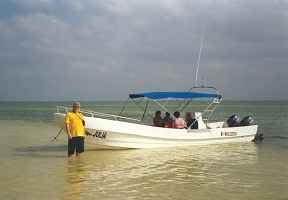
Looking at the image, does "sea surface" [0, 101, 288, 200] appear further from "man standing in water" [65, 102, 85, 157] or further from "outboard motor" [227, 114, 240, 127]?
"outboard motor" [227, 114, 240, 127]

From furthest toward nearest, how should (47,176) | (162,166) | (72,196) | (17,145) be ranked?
(17,145) < (162,166) < (47,176) < (72,196)

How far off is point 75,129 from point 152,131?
418cm

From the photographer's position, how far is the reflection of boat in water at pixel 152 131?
17.2 m

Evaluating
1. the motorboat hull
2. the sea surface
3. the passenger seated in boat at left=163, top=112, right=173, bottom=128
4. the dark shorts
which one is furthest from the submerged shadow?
the passenger seated in boat at left=163, top=112, right=173, bottom=128

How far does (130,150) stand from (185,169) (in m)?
4.78

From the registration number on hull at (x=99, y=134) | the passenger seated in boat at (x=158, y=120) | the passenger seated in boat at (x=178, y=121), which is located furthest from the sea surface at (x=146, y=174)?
the passenger seated in boat at (x=158, y=120)

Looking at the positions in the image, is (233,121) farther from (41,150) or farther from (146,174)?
(146,174)

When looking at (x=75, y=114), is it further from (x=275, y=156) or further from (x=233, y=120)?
(x=233, y=120)

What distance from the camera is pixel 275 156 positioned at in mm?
18031

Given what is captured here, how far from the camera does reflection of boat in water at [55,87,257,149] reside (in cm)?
1718

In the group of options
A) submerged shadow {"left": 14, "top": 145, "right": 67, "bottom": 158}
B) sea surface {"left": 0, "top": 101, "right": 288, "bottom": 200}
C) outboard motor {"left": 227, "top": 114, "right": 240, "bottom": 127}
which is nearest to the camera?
sea surface {"left": 0, "top": 101, "right": 288, "bottom": 200}

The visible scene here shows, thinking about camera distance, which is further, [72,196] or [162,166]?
[162,166]

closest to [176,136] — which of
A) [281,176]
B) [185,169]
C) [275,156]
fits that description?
[275,156]

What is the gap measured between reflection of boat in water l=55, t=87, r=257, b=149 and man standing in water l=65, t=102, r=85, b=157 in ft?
4.52
